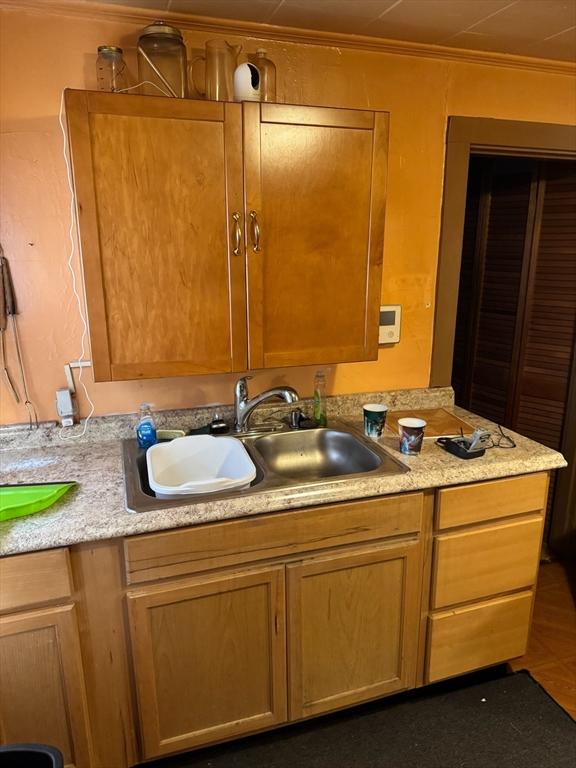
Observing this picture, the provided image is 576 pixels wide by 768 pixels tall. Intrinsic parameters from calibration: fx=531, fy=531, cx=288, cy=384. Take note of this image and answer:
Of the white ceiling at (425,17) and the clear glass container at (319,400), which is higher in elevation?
the white ceiling at (425,17)

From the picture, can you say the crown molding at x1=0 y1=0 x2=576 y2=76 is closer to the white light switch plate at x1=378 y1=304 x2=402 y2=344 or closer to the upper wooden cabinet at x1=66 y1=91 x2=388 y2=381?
the upper wooden cabinet at x1=66 y1=91 x2=388 y2=381

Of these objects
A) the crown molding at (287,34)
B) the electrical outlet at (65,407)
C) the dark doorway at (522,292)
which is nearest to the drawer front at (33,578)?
the electrical outlet at (65,407)

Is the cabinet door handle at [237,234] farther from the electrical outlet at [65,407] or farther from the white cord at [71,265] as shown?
the electrical outlet at [65,407]

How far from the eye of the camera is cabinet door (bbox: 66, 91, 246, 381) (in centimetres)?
141

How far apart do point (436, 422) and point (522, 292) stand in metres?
1.06

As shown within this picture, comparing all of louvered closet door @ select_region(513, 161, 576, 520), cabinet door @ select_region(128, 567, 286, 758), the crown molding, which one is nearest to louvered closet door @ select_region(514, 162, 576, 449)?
louvered closet door @ select_region(513, 161, 576, 520)

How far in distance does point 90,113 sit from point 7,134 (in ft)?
1.38

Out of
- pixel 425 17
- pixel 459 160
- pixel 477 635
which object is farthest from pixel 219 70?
pixel 477 635

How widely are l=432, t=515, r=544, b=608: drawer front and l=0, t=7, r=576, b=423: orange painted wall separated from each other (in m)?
0.71

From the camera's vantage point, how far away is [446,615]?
1.75 meters

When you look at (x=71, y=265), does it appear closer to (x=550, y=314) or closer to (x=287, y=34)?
(x=287, y=34)

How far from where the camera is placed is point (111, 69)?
159cm

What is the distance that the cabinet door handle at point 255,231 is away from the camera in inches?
61.5

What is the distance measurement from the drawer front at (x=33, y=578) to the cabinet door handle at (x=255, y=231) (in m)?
0.97
